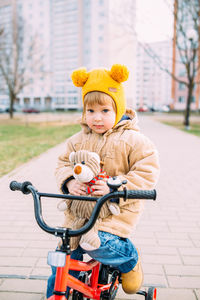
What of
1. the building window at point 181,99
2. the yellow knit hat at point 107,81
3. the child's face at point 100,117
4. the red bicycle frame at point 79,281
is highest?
the building window at point 181,99

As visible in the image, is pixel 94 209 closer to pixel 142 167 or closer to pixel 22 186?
pixel 22 186

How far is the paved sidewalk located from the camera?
236 centimetres

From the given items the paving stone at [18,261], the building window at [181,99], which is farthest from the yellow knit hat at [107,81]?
the building window at [181,99]

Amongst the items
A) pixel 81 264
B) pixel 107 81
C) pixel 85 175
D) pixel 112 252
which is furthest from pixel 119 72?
pixel 81 264

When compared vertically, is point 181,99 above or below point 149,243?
above

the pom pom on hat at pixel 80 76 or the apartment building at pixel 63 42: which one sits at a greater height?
the apartment building at pixel 63 42

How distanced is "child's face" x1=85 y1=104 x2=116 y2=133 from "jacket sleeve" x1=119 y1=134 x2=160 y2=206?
20 cm

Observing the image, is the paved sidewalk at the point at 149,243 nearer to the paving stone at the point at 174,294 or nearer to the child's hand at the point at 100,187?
the paving stone at the point at 174,294

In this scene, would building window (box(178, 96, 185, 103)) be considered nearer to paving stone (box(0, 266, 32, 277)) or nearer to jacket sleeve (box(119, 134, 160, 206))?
paving stone (box(0, 266, 32, 277))

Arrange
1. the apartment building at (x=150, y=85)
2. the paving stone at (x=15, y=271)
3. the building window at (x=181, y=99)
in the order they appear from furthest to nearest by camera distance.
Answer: the apartment building at (x=150, y=85) < the building window at (x=181, y=99) < the paving stone at (x=15, y=271)

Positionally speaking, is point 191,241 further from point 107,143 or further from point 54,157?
point 54,157

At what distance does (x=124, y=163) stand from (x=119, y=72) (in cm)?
54

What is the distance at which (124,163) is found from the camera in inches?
70.7

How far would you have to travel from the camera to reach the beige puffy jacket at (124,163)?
167 cm
